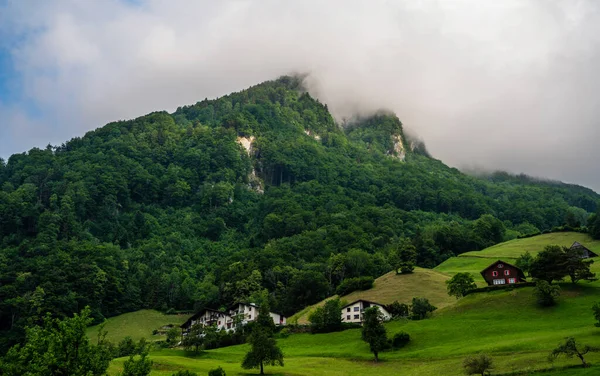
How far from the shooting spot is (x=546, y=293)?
72875 mm

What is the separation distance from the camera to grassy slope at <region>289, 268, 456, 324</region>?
10212 centimetres

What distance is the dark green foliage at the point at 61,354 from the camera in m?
24.8

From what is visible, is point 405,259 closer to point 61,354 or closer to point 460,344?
point 460,344

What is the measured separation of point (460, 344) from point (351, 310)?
38.3m

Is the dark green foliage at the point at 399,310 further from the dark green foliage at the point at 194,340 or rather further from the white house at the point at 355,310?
the dark green foliage at the point at 194,340

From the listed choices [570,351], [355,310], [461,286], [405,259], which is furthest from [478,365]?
[405,259]

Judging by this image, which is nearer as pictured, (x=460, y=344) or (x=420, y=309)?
(x=460, y=344)

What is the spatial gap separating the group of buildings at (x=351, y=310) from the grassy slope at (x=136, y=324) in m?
14.8

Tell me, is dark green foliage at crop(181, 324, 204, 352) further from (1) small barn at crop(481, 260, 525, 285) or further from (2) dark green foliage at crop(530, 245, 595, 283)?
(2) dark green foliage at crop(530, 245, 595, 283)

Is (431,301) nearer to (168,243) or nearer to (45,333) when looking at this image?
(45,333)

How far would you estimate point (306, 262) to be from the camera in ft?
508

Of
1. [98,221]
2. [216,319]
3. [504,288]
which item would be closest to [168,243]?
[98,221]

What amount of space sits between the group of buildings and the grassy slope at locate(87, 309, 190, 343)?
583 inches

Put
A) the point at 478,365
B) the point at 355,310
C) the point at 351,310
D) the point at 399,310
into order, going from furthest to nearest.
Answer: the point at 351,310
the point at 355,310
the point at 399,310
the point at 478,365
